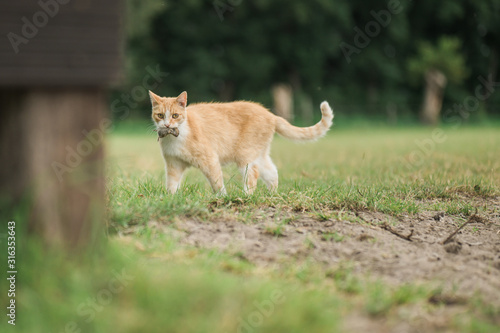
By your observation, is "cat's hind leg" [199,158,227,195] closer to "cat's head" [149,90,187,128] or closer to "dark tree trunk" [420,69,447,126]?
"cat's head" [149,90,187,128]

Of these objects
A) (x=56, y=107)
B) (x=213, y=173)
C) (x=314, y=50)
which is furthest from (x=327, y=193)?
(x=314, y=50)

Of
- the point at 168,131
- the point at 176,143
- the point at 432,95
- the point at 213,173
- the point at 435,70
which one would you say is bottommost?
the point at 213,173

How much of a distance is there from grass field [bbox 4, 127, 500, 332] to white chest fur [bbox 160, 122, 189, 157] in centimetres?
52

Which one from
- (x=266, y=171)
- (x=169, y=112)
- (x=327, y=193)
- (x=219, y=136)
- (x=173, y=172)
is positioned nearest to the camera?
(x=327, y=193)

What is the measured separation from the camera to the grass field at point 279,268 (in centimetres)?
261

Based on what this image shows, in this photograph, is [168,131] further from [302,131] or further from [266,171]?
[302,131]

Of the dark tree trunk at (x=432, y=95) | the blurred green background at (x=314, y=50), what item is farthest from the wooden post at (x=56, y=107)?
the dark tree trunk at (x=432, y=95)

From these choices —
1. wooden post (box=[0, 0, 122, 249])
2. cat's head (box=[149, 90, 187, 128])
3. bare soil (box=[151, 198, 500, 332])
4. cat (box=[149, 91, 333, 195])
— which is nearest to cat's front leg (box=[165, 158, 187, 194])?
cat (box=[149, 91, 333, 195])

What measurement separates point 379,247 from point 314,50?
24.3 meters

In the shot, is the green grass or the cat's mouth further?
the cat's mouth

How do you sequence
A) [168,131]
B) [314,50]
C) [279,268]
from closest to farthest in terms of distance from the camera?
[279,268] → [168,131] → [314,50]

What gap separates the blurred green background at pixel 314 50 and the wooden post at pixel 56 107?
2241cm

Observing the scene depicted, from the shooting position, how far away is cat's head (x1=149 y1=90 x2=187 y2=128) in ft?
18.0

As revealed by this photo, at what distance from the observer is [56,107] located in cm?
288
